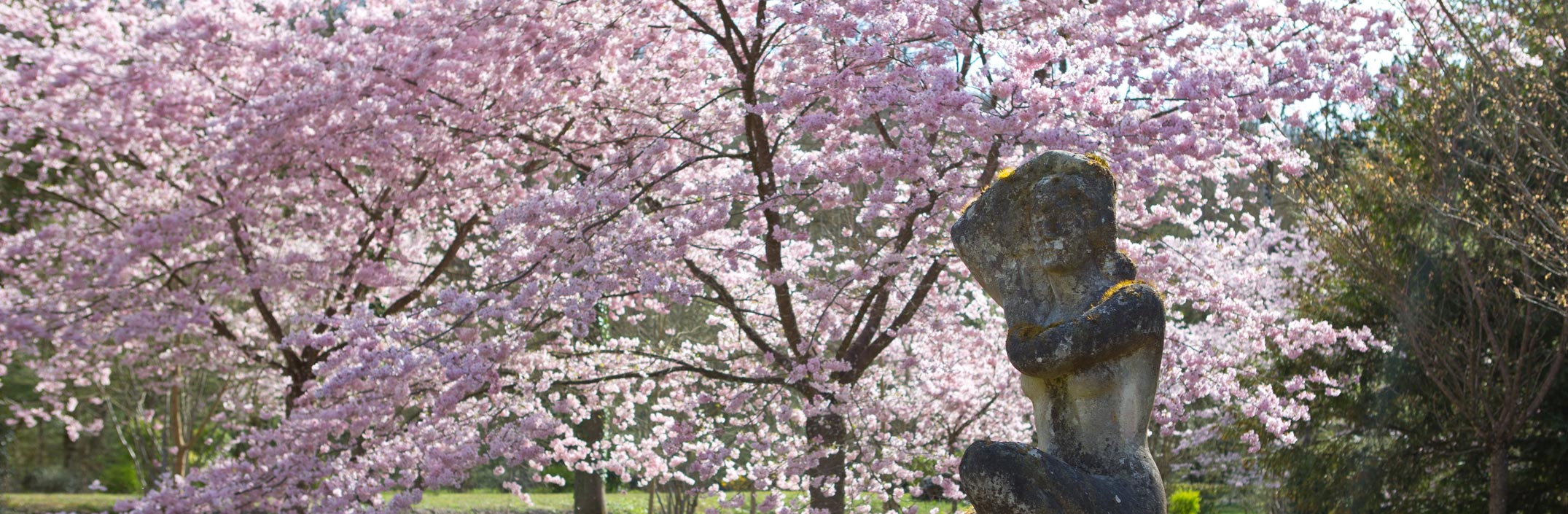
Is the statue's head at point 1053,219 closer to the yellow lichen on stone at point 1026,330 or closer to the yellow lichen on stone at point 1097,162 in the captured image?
the yellow lichen on stone at point 1097,162

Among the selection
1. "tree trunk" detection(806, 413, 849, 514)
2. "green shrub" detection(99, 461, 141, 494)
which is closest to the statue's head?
"tree trunk" detection(806, 413, 849, 514)

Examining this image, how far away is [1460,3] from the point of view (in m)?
11.5

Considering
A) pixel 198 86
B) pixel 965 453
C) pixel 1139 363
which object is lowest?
pixel 965 453

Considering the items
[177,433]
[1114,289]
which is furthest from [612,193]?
[177,433]

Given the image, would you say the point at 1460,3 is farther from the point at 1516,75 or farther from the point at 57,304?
the point at 57,304

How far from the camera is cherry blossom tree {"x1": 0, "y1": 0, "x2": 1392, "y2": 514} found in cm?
709

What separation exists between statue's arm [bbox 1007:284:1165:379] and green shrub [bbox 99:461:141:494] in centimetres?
2135

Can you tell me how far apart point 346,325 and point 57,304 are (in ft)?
14.8

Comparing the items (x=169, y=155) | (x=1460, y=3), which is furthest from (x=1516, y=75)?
(x=169, y=155)

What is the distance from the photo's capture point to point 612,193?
716 centimetres

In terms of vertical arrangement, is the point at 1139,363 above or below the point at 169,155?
below

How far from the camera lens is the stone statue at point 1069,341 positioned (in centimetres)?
282

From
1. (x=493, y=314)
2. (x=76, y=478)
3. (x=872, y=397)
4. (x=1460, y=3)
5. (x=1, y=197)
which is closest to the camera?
(x=493, y=314)

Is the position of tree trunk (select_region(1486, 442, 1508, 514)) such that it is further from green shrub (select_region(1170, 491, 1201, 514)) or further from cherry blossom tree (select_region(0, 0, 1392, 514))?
green shrub (select_region(1170, 491, 1201, 514))
